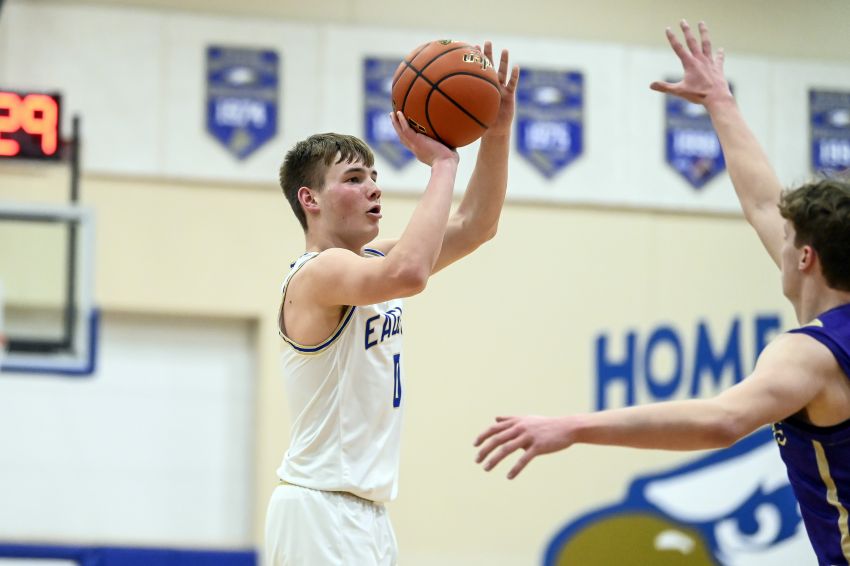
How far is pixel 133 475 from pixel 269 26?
364 cm

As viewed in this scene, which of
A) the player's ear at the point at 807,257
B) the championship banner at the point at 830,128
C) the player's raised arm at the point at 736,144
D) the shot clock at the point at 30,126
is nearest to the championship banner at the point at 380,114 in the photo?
the shot clock at the point at 30,126

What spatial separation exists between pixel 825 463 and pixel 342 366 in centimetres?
159

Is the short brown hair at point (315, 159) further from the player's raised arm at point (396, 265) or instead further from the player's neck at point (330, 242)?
the player's raised arm at point (396, 265)

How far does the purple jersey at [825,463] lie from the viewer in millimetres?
3184

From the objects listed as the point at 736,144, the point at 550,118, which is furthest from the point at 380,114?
the point at 736,144

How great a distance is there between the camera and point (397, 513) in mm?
9234

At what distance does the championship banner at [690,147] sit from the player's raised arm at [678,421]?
23.5 feet

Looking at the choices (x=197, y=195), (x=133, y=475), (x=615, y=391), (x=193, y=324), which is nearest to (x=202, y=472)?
(x=133, y=475)

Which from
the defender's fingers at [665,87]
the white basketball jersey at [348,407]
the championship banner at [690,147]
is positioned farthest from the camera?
the championship banner at [690,147]

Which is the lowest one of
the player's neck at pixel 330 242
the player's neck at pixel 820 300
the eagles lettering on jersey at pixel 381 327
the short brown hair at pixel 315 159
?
the eagles lettering on jersey at pixel 381 327

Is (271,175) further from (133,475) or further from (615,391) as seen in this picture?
(615,391)

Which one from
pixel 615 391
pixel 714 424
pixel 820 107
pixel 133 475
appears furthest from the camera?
pixel 820 107

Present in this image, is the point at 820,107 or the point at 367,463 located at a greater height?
the point at 820,107

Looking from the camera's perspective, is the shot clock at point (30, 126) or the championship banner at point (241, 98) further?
the championship banner at point (241, 98)
